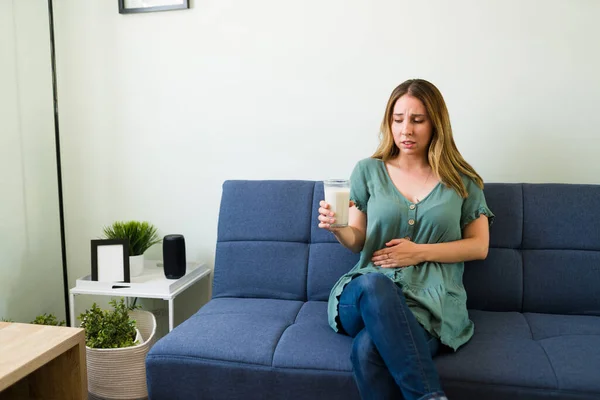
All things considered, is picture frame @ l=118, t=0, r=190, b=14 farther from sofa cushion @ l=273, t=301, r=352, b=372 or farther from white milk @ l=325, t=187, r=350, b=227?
sofa cushion @ l=273, t=301, r=352, b=372

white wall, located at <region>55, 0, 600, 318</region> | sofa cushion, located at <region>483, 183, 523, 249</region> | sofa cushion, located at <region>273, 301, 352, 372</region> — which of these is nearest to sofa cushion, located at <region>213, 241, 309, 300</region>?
sofa cushion, located at <region>273, 301, 352, 372</region>

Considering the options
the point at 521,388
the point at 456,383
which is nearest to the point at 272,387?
the point at 456,383

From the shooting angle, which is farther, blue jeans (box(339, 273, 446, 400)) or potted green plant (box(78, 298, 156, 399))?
potted green plant (box(78, 298, 156, 399))

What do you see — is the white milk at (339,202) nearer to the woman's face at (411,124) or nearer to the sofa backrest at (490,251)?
the woman's face at (411,124)

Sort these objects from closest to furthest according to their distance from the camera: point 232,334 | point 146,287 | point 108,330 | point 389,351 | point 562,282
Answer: point 389,351
point 232,334
point 562,282
point 108,330
point 146,287

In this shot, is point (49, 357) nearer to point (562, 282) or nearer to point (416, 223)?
point (416, 223)

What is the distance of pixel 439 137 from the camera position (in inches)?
70.9

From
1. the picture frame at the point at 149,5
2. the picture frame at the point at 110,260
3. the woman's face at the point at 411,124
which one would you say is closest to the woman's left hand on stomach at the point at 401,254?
the woman's face at the point at 411,124

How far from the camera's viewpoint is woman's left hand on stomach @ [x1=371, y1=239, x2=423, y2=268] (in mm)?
1726

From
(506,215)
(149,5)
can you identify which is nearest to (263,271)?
(506,215)

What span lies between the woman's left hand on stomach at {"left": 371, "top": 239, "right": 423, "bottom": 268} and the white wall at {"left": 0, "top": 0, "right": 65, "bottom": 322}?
65.1 inches

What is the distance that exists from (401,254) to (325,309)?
389 mm

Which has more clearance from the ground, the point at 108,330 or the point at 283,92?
the point at 283,92

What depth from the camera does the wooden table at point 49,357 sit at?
1581 mm
